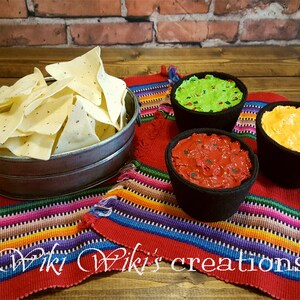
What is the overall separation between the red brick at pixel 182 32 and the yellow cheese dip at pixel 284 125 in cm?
72

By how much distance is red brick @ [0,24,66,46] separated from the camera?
5.14ft

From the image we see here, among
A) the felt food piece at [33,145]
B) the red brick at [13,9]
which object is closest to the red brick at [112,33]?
the red brick at [13,9]

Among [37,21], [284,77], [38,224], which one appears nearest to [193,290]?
[38,224]

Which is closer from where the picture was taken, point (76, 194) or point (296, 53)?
point (76, 194)

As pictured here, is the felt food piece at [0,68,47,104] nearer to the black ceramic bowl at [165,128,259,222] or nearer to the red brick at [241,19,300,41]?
the black ceramic bowl at [165,128,259,222]

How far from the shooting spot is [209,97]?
1.05 metres

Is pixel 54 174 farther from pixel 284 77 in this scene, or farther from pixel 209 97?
pixel 284 77

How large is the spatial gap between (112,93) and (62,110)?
5.6 inches

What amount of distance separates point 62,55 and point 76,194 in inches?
30.5

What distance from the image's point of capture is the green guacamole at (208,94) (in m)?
1.03

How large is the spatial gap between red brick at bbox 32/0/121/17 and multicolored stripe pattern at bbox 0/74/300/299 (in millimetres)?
799

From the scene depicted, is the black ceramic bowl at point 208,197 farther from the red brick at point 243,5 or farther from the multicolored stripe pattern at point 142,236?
the red brick at point 243,5

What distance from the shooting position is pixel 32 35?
5.21ft

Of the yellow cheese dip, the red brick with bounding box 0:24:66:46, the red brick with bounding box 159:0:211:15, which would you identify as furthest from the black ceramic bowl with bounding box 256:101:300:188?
the red brick with bounding box 0:24:66:46
